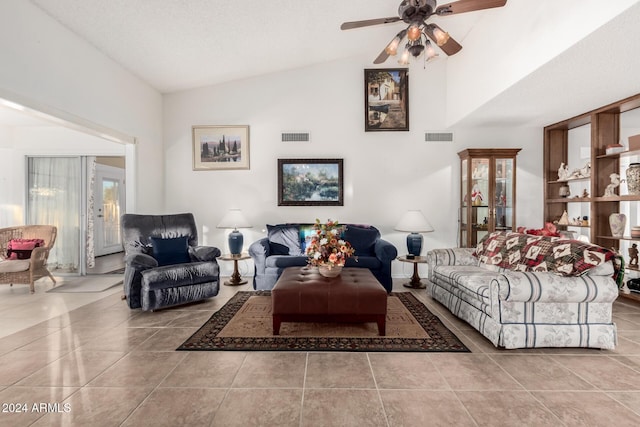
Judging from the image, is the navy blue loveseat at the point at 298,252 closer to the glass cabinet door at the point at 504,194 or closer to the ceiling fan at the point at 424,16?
the glass cabinet door at the point at 504,194

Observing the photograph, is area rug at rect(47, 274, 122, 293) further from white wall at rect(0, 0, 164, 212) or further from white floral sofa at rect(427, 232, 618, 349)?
white floral sofa at rect(427, 232, 618, 349)

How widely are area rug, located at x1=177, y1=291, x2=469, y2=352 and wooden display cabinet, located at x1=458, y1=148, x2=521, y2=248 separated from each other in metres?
2.09

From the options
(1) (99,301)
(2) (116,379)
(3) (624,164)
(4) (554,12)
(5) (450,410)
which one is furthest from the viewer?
(3) (624,164)

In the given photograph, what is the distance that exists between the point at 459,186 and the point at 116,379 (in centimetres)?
514

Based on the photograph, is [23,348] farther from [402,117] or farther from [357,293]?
[402,117]

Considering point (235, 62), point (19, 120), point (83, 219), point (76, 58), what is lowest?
point (83, 219)

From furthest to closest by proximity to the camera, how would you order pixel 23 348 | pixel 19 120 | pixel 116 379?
pixel 19 120, pixel 23 348, pixel 116 379

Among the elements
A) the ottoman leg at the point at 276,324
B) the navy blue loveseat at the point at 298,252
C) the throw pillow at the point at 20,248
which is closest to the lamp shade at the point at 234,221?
the navy blue loveseat at the point at 298,252

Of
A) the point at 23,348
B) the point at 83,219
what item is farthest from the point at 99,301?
the point at 83,219

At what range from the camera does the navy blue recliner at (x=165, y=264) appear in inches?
140

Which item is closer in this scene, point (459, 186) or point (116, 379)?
point (116, 379)

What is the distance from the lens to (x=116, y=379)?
2188 mm

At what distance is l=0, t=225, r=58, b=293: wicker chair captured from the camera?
4402 mm

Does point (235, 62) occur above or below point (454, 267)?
above
